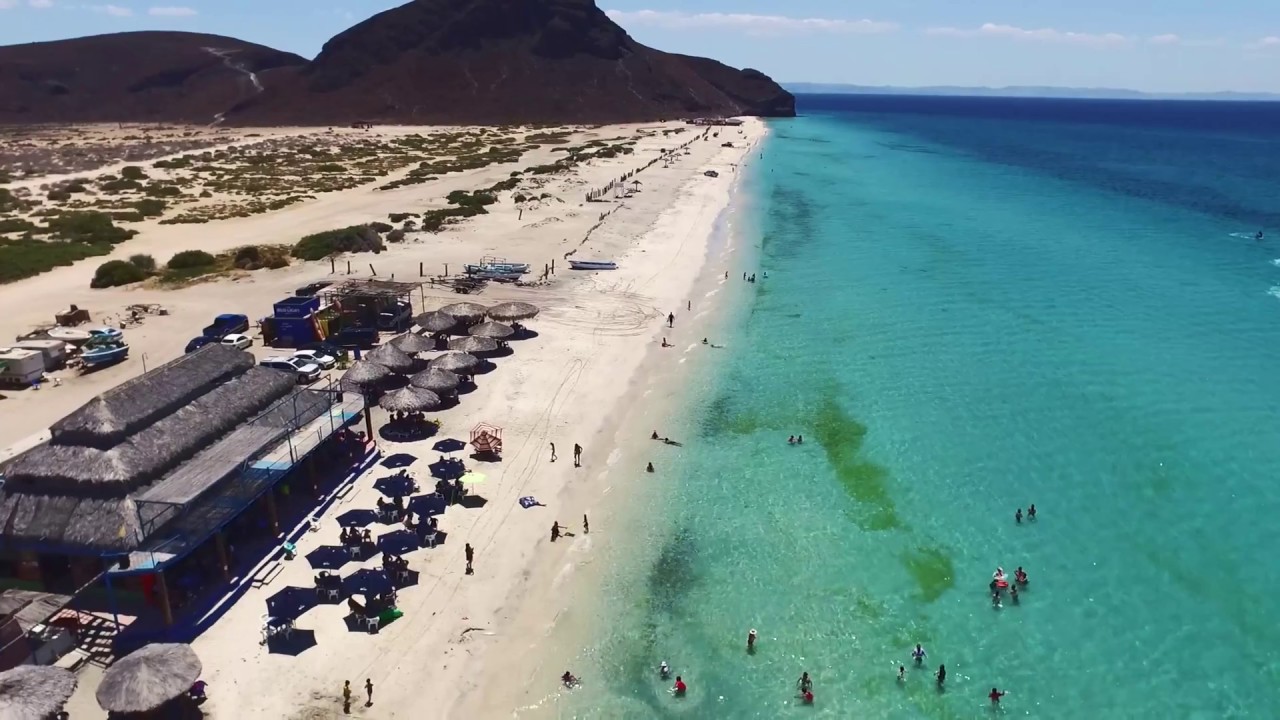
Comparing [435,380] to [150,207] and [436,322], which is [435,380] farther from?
[150,207]

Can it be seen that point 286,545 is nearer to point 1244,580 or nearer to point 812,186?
point 1244,580

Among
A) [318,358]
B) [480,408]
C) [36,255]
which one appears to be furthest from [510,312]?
[36,255]

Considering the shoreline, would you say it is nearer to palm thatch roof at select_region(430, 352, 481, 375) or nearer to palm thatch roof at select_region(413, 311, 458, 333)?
palm thatch roof at select_region(430, 352, 481, 375)

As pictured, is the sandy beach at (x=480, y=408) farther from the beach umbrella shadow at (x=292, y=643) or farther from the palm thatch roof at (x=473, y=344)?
the palm thatch roof at (x=473, y=344)

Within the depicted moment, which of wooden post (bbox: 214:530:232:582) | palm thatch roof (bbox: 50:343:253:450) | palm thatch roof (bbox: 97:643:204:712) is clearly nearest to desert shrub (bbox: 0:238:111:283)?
palm thatch roof (bbox: 50:343:253:450)

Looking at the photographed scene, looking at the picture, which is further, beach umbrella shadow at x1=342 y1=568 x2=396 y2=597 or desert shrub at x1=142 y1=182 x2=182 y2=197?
desert shrub at x1=142 y1=182 x2=182 y2=197

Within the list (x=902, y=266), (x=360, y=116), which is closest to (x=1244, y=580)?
(x=902, y=266)
